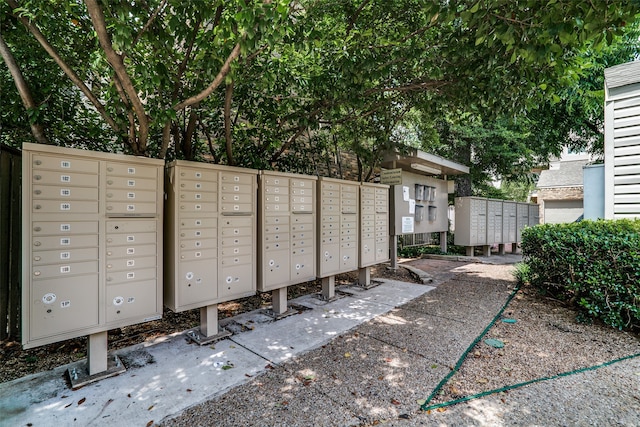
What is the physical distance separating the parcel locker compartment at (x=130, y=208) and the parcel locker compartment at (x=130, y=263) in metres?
0.40

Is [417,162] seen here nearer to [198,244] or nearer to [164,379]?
[198,244]

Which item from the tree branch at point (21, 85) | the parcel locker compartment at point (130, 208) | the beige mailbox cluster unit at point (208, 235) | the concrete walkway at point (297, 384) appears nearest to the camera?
the concrete walkway at point (297, 384)

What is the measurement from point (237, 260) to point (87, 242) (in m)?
1.40

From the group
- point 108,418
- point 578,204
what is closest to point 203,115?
point 108,418

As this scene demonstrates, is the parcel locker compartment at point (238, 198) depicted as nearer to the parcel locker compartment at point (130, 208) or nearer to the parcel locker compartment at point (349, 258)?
the parcel locker compartment at point (130, 208)

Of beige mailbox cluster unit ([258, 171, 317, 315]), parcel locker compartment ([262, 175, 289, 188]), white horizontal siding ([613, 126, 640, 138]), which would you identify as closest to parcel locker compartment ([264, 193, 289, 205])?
beige mailbox cluster unit ([258, 171, 317, 315])

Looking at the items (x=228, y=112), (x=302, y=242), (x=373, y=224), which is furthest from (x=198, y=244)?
(x=373, y=224)

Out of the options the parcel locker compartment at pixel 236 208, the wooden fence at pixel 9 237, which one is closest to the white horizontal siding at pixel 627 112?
the parcel locker compartment at pixel 236 208

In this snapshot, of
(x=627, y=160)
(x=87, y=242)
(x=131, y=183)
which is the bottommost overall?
(x=87, y=242)

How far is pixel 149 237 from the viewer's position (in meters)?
2.76

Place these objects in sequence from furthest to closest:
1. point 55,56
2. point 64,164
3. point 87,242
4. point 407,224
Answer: point 407,224 < point 55,56 < point 87,242 < point 64,164

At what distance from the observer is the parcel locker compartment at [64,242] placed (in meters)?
2.22

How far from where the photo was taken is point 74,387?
2.31m

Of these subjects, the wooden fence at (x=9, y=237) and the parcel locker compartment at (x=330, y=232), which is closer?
the wooden fence at (x=9, y=237)
